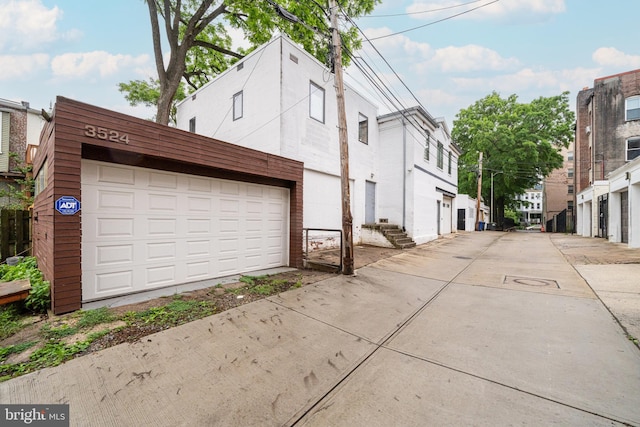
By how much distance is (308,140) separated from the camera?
868 cm

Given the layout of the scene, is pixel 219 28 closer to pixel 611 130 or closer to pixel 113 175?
pixel 113 175

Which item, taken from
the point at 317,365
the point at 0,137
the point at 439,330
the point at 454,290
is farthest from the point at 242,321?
the point at 0,137

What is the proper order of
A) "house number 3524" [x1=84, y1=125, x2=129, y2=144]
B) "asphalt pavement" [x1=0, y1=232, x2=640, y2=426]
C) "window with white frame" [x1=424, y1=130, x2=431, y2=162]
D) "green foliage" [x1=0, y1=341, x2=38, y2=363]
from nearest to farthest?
"asphalt pavement" [x1=0, y1=232, x2=640, y2=426], "green foliage" [x1=0, y1=341, x2=38, y2=363], "house number 3524" [x1=84, y1=125, x2=129, y2=144], "window with white frame" [x1=424, y1=130, x2=431, y2=162]

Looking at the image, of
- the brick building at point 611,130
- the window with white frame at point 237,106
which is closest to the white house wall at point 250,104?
the window with white frame at point 237,106

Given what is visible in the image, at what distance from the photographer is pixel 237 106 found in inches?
373

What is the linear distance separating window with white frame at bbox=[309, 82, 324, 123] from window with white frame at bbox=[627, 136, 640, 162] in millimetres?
23317

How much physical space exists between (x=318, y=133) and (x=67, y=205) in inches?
278

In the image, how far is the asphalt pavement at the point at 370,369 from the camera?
1.98m

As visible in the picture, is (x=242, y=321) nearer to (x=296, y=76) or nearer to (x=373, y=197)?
(x=296, y=76)

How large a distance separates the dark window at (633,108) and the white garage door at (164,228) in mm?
26406

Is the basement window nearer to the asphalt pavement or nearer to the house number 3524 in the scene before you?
the asphalt pavement

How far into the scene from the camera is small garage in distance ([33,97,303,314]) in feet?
12.0

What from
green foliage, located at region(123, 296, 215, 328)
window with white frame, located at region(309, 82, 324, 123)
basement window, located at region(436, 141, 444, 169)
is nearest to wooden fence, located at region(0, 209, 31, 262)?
green foliage, located at region(123, 296, 215, 328)

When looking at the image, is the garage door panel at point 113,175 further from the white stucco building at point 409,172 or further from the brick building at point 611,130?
the brick building at point 611,130
